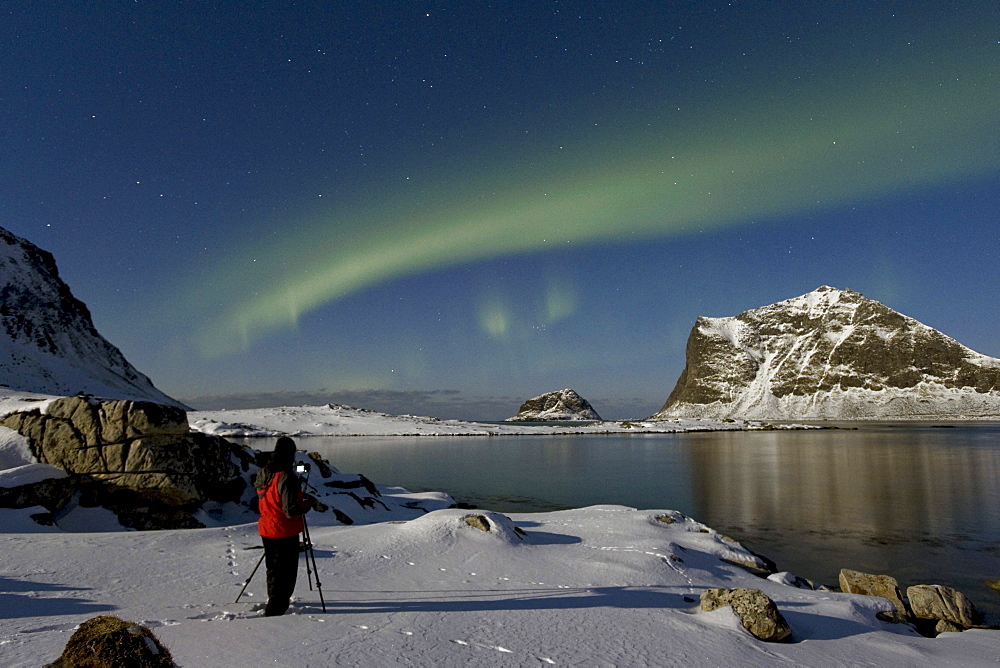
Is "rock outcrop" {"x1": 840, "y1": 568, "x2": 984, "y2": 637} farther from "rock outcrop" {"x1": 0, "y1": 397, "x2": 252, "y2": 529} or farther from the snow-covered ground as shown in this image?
the snow-covered ground

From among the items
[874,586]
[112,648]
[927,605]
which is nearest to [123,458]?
[112,648]

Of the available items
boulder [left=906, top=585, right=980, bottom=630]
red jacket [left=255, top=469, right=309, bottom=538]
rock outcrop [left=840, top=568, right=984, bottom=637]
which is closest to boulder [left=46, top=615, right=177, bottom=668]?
red jacket [left=255, top=469, right=309, bottom=538]

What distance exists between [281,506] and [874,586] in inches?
517

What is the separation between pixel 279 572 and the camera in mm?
6883

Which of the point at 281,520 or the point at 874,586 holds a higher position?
the point at 281,520

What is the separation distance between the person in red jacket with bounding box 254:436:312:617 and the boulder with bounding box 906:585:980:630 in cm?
1300

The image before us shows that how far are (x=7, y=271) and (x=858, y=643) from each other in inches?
4362

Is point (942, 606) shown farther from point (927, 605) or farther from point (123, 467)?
point (123, 467)

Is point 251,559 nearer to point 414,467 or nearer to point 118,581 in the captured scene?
point 118,581

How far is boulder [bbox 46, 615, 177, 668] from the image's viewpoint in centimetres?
374

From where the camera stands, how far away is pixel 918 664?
6.63 m

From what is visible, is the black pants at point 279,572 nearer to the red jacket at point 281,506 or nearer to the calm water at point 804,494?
the red jacket at point 281,506

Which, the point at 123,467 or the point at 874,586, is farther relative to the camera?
the point at 123,467

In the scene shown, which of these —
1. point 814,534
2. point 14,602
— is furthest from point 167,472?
point 814,534
